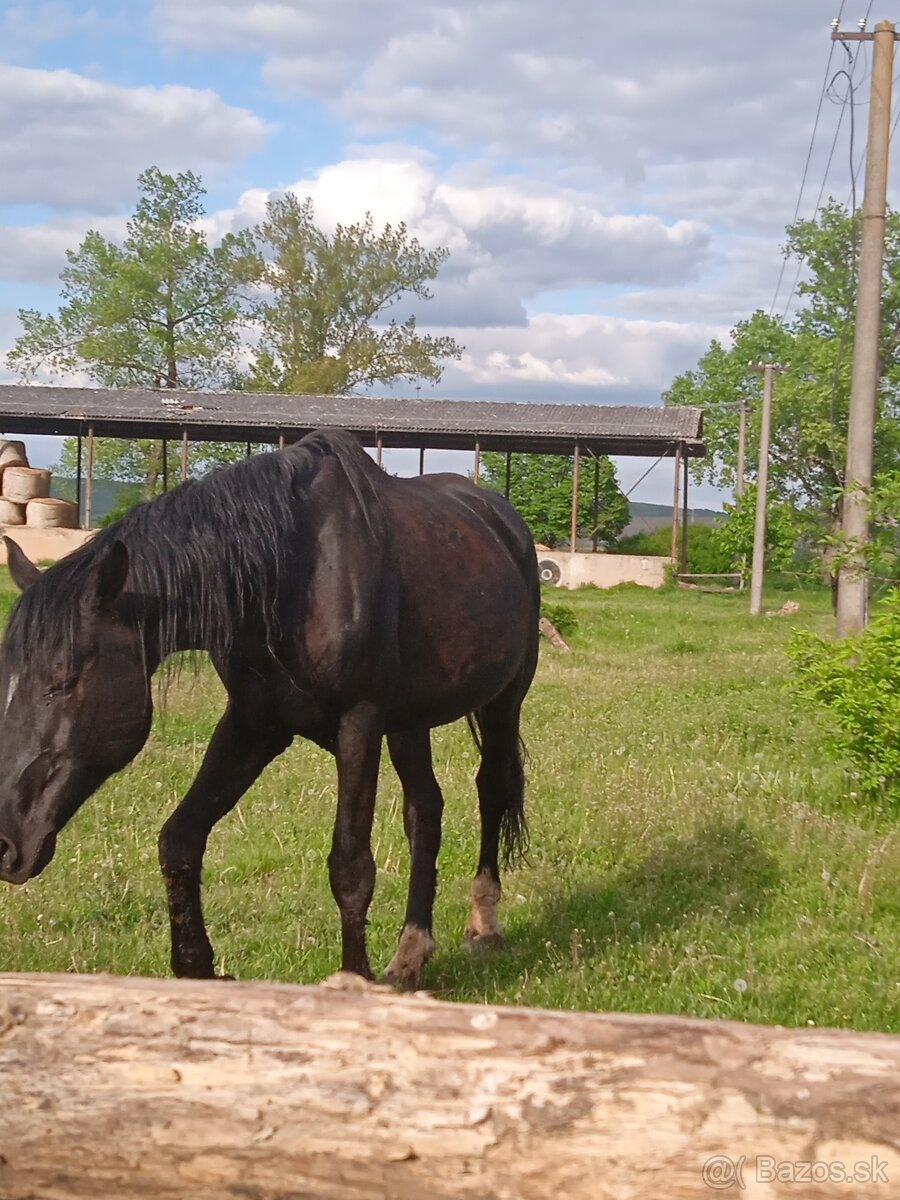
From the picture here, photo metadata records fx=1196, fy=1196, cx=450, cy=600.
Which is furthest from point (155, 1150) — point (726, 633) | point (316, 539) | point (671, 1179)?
point (726, 633)

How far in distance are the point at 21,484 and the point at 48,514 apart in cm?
169

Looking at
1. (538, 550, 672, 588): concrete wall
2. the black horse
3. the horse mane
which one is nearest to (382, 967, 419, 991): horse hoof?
the black horse

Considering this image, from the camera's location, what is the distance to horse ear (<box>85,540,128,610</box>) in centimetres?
367

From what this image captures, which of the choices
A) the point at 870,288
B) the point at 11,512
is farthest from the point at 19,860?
the point at 11,512

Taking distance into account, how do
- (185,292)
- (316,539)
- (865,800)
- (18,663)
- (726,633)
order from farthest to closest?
(185,292) < (726,633) < (865,800) < (316,539) < (18,663)

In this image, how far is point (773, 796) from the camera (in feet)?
25.6

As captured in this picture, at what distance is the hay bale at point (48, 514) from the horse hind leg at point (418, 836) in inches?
1325

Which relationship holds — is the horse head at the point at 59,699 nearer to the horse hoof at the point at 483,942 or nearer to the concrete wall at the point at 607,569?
the horse hoof at the point at 483,942

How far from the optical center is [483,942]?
5.54 metres

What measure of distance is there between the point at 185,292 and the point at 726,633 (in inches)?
1632

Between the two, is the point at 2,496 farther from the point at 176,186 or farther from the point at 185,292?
the point at 176,186

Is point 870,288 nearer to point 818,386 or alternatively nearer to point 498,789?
point 498,789

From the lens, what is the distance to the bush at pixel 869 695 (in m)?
7.59

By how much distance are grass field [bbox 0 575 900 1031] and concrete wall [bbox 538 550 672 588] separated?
25.7 meters
